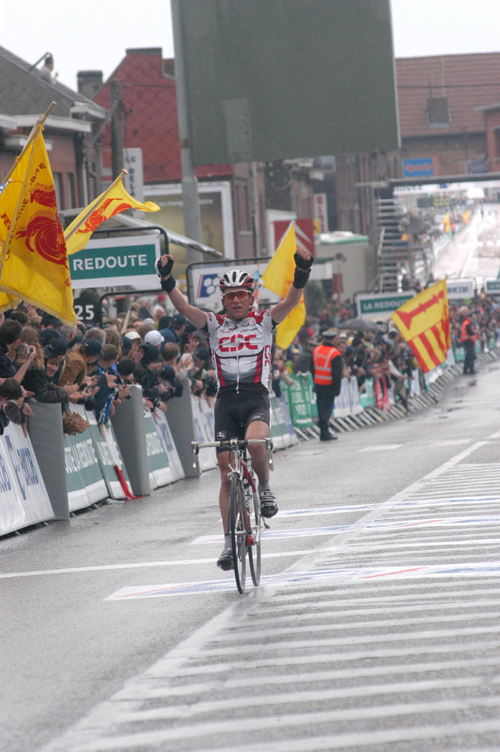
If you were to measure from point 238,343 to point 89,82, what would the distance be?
4361 centimetres

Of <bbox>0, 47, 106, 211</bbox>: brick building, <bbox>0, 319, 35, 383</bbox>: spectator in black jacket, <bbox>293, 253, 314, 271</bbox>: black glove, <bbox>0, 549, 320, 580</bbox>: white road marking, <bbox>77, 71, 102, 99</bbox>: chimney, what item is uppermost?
<bbox>77, 71, 102, 99</bbox>: chimney

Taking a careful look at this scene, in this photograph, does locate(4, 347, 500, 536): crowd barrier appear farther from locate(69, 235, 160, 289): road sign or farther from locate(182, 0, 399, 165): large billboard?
locate(182, 0, 399, 165): large billboard

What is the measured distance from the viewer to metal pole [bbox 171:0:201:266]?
2364 centimetres

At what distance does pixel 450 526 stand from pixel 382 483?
13.3 feet

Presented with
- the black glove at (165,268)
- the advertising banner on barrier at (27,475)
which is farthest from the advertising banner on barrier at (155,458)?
the black glove at (165,268)

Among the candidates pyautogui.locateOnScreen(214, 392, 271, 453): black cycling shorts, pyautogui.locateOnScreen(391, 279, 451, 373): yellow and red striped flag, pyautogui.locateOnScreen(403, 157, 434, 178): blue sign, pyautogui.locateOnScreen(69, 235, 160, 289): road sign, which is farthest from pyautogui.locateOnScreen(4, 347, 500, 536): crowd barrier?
pyautogui.locateOnScreen(403, 157, 434, 178): blue sign

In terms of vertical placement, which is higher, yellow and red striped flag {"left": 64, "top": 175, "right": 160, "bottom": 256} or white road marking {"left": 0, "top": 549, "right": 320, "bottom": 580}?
yellow and red striped flag {"left": 64, "top": 175, "right": 160, "bottom": 256}

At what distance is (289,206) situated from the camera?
62.1m

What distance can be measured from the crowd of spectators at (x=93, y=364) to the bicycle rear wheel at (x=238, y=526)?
4044 millimetres

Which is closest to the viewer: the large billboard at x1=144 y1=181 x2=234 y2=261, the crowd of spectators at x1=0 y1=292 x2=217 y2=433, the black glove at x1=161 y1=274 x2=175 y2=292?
the black glove at x1=161 y1=274 x2=175 y2=292

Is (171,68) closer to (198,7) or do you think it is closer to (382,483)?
(198,7)

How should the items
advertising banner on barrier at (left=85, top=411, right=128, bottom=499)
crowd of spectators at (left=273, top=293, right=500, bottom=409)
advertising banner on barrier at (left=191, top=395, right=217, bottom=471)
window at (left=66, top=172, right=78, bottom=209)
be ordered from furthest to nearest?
window at (left=66, top=172, right=78, bottom=209) < crowd of spectators at (left=273, top=293, right=500, bottom=409) < advertising banner on barrier at (left=191, top=395, right=217, bottom=471) < advertising banner on barrier at (left=85, top=411, right=128, bottom=499)

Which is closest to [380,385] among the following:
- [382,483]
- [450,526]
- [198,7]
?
[198,7]

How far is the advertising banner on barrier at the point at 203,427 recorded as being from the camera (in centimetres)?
1777
